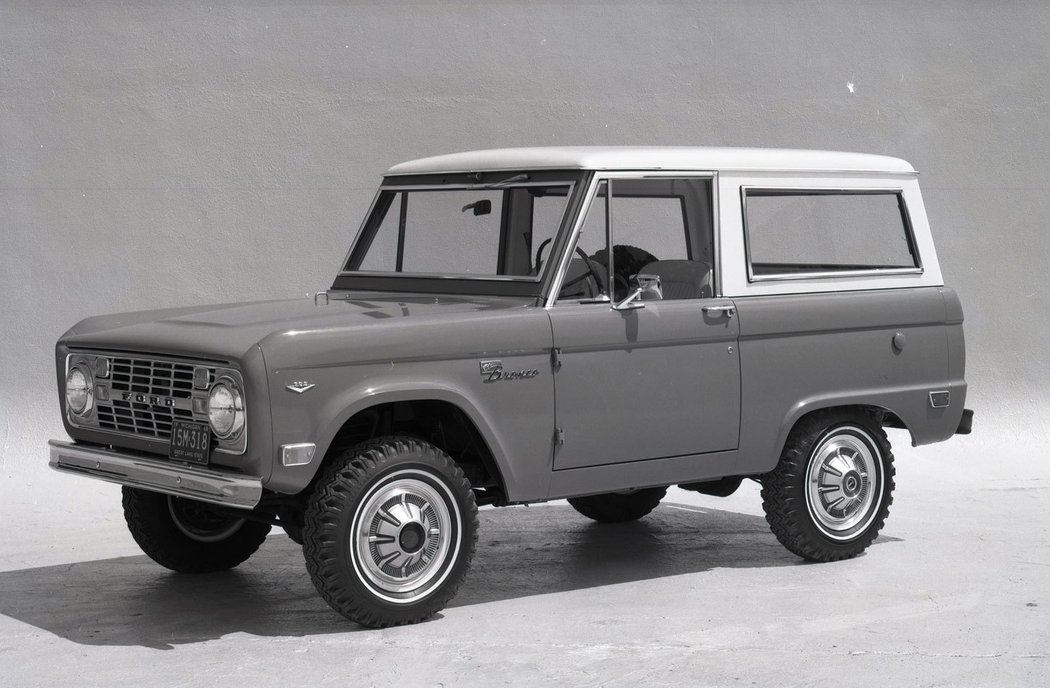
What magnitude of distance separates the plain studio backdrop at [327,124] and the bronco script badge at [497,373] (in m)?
4.73

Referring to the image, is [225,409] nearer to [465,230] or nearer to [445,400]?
[445,400]

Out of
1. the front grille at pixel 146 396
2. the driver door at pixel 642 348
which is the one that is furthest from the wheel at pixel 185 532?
the driver door at pixel 642 348

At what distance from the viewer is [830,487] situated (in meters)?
8.00

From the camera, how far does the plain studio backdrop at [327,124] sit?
1105 centimetres

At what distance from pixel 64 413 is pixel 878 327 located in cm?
408

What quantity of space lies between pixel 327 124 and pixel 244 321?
4.84 meters

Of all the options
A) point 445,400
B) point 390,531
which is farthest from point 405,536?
point 445,400

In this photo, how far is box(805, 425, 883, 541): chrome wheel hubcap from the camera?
795 cm

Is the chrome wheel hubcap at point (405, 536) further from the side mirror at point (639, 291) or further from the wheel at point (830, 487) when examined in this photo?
the wheel at point (830, 487)

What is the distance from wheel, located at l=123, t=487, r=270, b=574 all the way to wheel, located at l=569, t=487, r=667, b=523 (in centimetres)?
212

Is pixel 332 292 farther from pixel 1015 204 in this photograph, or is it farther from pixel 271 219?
pixel 1015 204

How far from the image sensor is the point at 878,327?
801cm

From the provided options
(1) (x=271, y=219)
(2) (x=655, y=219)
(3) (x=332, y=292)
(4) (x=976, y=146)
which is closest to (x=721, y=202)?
(2) (x=655, y=219)

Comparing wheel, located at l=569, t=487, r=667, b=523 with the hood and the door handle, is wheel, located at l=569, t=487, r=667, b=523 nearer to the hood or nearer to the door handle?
the door handle
